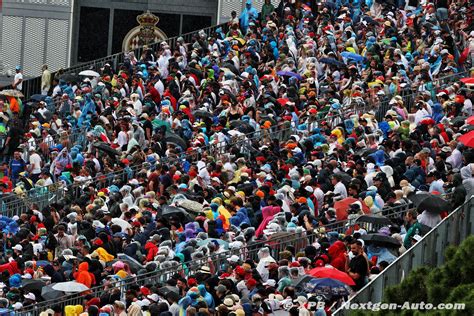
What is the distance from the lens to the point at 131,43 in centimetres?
5766

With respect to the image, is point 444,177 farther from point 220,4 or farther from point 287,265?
point 220,4

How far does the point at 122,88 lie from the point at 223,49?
325 centimetres

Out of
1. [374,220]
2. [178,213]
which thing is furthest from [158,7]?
[374,220]

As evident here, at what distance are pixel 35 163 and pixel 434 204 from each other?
43.5 feet

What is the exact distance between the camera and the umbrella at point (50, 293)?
30.5 m

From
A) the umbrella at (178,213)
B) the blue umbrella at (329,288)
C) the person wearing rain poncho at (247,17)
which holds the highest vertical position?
the person wearing rain poncho at (247,17)

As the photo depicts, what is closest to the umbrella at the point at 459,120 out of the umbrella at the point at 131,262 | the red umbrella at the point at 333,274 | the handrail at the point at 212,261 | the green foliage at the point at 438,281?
the handrail at the point at 212,261

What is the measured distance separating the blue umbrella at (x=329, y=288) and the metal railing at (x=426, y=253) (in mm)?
939

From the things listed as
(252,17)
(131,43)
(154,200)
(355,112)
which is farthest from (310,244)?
(131,43)

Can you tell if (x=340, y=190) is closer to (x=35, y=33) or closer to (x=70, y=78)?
(x=70, y=78)

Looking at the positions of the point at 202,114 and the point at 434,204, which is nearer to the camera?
the point at 434,204

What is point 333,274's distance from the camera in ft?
89.5

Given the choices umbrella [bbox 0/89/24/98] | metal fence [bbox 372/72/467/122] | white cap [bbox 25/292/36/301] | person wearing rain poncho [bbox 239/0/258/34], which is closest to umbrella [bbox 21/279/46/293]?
white cap [bbox 25/292/36/301]

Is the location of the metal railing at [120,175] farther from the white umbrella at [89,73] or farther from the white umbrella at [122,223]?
the white umbrella at [89,73]
